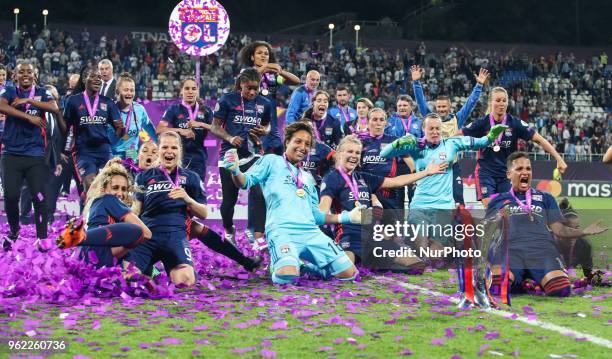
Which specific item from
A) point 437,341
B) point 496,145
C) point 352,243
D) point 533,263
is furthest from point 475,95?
point 437,341

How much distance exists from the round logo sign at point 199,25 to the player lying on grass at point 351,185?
7882 millimetres

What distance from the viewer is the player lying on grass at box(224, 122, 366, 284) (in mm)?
8008

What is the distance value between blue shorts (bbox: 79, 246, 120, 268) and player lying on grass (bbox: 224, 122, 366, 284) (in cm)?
138

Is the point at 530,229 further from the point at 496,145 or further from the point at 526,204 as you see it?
the point at 496,145

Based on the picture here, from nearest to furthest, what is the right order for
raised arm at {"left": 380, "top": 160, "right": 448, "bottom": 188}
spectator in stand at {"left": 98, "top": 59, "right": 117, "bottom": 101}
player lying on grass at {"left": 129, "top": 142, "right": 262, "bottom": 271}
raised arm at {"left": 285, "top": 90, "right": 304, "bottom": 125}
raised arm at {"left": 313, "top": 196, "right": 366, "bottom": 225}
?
raised arm at {"left": 313, "top": 196, "right": 366, "bottom": 225} → player lying on grass at {"left": 129, "top": 142, "right": 262, "bottom": 271} → raised arm at {"left": 380, "top": 160, "right": 448, "bottom": 188} → spectator in stand at {"left": 98, "top": 59, "right": 117, "bottom": 101} → raised arm at {"left": 285, "top": 90, "right": 304, "bottom": 125}

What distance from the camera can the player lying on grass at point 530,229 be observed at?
7.40m

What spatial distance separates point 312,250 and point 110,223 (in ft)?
6.40

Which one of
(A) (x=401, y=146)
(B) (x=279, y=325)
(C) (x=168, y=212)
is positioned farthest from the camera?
(A) (x=401, y=146)

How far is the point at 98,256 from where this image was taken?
7.06 meters

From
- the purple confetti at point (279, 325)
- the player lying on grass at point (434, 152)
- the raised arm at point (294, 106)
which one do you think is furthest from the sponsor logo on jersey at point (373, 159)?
the purple confetti at point (279, 325)

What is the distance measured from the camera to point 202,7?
53.4ft

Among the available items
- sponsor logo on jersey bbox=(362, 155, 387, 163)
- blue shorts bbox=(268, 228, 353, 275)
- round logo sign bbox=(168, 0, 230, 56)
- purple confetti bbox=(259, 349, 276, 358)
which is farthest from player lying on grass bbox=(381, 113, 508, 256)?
round logo sign bbox=(168, 0, 230, 56)

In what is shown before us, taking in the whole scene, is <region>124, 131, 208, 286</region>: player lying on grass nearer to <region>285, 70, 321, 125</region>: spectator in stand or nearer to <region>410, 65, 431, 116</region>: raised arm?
<region>285, 70, 321, 125</region>: spectator in stand


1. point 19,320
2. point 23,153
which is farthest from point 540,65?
point 19,320
